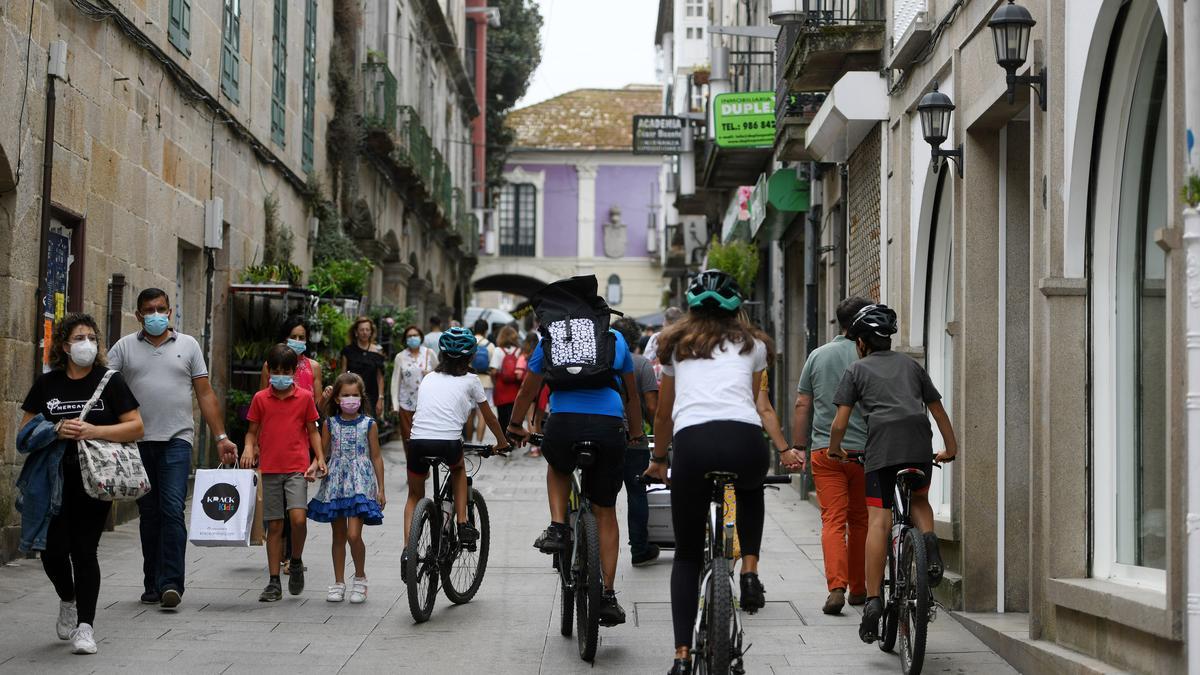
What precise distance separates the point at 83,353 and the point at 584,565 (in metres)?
2.56

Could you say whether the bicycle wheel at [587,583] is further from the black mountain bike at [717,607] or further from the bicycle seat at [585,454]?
the black mountain bike at [717,607]

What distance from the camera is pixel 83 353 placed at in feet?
25.3

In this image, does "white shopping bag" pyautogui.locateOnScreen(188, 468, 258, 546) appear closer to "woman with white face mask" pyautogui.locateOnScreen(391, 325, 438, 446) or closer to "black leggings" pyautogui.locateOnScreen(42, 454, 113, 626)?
"black leggings" pyautogui.locateOnScreen(42, 454, 113, 626)

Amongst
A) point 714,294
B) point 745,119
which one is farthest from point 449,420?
point 745,119

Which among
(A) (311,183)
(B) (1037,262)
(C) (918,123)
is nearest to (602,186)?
(A) (311,183)

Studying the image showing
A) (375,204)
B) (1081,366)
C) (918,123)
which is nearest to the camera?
(1081,366)

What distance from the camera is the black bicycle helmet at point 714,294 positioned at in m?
6.54

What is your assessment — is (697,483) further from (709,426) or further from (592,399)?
(592,399)

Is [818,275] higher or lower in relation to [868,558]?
higher

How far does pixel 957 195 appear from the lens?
9.66 meters

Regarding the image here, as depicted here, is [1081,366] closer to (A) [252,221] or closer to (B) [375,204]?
(A) [252,221]

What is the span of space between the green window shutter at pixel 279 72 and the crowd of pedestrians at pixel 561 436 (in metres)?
8.27

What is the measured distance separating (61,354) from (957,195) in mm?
5097

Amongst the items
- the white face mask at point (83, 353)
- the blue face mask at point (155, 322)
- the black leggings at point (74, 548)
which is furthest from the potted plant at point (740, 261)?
the black leggings at point (74, 548)
